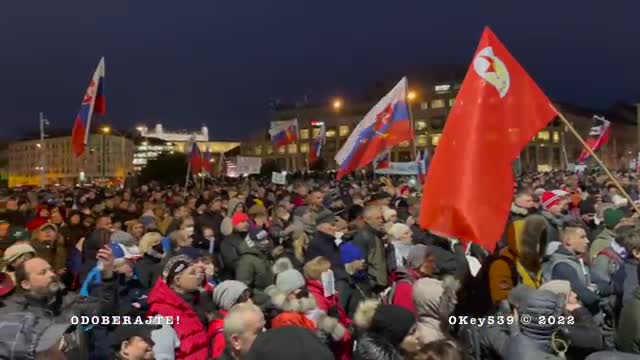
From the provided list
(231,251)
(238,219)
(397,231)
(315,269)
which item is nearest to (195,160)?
(238,219)

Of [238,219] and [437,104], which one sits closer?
[238,219]

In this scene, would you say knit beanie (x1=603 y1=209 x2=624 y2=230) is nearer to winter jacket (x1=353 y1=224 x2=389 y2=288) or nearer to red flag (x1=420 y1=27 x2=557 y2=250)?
winter jacket (x1=353 y1=224 x2=389 y2=288)

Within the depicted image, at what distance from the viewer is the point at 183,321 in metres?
4.89

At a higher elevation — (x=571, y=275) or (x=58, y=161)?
(x=58, y=161)

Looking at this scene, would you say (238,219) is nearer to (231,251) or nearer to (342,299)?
(231,251)

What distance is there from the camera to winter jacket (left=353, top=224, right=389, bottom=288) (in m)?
7.18

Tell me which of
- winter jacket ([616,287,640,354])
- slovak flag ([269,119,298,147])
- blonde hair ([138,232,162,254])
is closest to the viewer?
winter jacket ([616,287,640,354])

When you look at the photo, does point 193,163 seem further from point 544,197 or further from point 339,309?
point 339,309

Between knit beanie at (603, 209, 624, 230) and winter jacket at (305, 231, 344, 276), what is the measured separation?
2953 millimetres

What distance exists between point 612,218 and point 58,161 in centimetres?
13727

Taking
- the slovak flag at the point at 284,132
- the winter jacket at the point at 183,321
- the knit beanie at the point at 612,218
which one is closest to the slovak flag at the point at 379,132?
the knit beanie at the point at 612,218

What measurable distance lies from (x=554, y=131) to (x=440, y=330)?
128663 millimetres

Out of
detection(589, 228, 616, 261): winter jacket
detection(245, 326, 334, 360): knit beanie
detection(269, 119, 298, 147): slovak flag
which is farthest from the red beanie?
detection(269, 119, 298, 147): slovak flag

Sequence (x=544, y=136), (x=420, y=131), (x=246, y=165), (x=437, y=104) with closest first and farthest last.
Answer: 1. (x=246, y=165)
2. (x=420, y=131)
3. (x=437, y=104)
4. (x=544, y=136)
